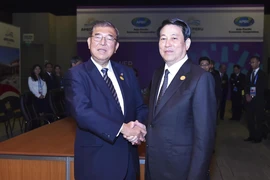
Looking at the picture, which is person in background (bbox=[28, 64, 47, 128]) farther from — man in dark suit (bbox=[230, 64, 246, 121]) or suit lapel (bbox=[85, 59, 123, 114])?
man in dark suit (bbox=[230, 64, 246, 121])

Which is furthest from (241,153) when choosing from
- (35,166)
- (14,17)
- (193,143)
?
(14,17)

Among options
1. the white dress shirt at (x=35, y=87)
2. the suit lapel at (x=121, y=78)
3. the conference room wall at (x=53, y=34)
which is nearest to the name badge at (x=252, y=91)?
the white dress shirt at (x=35, y=87)

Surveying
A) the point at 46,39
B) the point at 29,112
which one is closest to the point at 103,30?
the point at 29,112

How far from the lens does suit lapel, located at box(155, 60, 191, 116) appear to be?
1.63 m

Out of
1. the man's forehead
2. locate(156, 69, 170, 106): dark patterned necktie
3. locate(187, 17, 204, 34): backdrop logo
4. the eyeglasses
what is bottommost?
locate(156, 69, 170, 106): dark patterned necktie

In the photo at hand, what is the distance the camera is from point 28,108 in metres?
5.16

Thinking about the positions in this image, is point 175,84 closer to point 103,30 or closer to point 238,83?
point 103,30

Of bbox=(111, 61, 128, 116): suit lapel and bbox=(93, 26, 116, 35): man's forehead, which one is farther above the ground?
bbox=(93, 26, 116, 35): man's forehead

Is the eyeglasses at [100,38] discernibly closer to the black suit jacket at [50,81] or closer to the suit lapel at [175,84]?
the suit lapel at [175,84]

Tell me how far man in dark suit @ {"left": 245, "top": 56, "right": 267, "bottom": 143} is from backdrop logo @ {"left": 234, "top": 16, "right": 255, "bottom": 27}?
529 cm

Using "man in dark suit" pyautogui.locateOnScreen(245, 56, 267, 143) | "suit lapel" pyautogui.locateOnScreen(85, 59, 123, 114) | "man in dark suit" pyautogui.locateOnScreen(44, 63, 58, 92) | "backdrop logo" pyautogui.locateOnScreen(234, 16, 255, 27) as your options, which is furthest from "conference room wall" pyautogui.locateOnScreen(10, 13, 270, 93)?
"suit lapel" pyautogui.locateOnScreen(85, 59, 123, 114)

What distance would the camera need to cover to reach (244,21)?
1070 centimetres

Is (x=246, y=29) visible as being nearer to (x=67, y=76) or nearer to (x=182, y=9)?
(x=182, y=9)

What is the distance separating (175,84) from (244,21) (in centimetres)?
989
